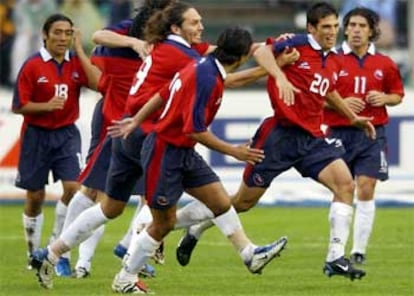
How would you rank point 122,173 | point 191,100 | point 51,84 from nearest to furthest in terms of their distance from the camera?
point 191,100
point 122,173
point 51,84

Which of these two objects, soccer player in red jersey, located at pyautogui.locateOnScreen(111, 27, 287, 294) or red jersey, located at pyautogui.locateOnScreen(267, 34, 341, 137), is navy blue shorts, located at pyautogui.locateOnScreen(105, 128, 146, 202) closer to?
soccer player in red jersey, located at pyautogui.locateOnScreen(111, 27, 287, 294)

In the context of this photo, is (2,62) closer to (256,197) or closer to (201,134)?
(256,197)

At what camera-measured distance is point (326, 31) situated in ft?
49.7

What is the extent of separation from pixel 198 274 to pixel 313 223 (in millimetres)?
6634

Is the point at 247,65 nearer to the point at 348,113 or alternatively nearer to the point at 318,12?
the point at 348,113

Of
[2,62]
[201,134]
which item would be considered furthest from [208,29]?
[201,134]

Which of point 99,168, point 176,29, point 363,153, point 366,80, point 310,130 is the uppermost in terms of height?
point 176,29

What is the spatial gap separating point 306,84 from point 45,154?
3174 millimetres

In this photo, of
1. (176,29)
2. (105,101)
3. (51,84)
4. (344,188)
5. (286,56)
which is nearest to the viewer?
(176,29)

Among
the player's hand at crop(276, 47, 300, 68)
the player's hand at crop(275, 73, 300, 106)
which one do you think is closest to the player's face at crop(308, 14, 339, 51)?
the player's hand at crop(276, 47, 300, 68)

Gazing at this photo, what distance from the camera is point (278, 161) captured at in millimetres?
15305

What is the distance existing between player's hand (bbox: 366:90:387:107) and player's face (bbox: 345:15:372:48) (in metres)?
0.60

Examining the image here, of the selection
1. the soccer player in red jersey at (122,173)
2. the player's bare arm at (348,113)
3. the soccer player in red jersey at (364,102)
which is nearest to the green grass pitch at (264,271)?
the soccer player in red jersey at (122,173)

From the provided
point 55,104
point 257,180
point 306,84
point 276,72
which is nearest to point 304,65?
point 306,84
